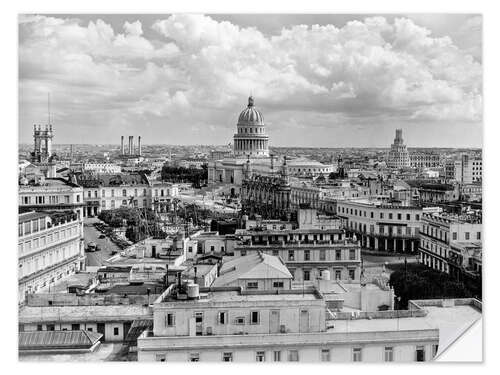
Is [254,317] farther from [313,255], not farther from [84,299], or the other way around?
[313,255]

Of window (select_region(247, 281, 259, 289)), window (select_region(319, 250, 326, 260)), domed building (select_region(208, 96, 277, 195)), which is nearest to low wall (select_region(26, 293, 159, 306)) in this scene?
window (select_region(247, 281, 259, 289))

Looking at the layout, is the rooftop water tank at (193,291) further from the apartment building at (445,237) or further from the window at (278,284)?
the apartment building at (445,237)

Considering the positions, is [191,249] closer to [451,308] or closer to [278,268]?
[278,268]

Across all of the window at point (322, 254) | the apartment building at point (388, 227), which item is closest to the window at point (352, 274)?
the window at point (322, 254)

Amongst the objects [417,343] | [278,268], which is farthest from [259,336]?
[278,268]

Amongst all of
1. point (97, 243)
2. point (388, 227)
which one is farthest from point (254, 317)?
point (388, 227)

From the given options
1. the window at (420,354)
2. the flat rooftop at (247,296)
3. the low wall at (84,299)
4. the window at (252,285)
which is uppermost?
the flat rooftop at (247,296)
